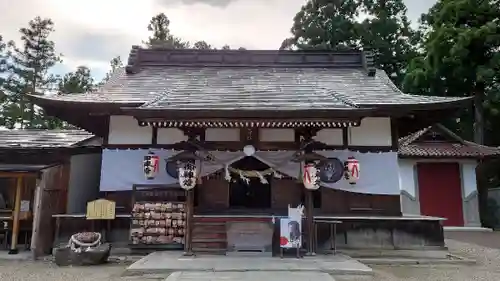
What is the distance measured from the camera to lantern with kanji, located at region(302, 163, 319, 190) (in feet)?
25.6

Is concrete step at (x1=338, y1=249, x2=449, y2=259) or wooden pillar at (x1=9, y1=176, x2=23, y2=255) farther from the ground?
wooden pillar at (x1=9, y1=176, x2=23, y2=255)

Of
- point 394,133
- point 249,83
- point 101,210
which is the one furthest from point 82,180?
point 394,133

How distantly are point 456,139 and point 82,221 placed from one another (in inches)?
589

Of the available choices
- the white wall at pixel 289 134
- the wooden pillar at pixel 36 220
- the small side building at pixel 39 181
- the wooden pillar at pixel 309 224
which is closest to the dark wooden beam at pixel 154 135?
the white wall at pixel 289 134

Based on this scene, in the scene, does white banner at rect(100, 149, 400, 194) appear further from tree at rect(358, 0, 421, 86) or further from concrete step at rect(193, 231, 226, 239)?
tree at rect(358, 0, 421, 86)

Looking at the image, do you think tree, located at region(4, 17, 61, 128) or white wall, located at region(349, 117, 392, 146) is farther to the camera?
tree, located at region(4, 17, 61, 128)

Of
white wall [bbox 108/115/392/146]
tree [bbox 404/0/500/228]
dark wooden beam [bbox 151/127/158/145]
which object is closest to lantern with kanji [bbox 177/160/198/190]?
white wall [bbox 108/115/392/146]

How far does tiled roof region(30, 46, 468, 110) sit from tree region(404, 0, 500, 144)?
315 inches

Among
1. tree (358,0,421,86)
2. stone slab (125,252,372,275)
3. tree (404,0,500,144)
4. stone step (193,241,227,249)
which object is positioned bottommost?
stone slab (125,252,372,275)

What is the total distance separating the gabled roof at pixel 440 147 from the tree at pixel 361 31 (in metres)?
9.34

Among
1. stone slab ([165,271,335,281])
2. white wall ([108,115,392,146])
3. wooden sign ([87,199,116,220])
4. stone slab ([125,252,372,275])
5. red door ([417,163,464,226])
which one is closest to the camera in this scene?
stone slab ([165,271,335,281])

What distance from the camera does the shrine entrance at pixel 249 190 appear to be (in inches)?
363

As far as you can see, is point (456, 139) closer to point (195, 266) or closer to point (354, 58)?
point (354, 58)

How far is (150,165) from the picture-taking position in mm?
8602
